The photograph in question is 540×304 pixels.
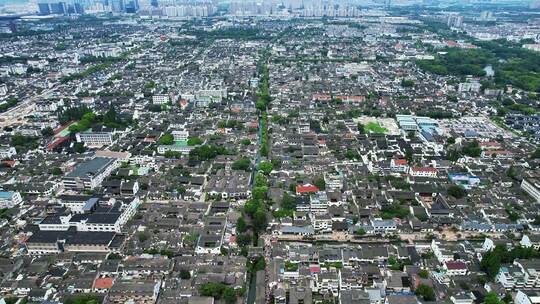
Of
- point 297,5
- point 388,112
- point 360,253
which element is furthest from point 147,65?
point 297,5

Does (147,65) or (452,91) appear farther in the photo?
(147,65)

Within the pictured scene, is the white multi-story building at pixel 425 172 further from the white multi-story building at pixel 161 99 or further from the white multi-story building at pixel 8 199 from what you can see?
the white multi-story building at pixel 161 99

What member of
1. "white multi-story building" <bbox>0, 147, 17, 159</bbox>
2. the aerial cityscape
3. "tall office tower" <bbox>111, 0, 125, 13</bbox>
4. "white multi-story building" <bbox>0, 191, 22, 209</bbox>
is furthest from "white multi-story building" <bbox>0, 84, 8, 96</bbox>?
"tall office tower" <bbox>111, 0, 125, 13</bbox>

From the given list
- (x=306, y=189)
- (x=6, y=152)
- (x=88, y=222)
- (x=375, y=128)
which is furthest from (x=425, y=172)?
(x=6, y=152)

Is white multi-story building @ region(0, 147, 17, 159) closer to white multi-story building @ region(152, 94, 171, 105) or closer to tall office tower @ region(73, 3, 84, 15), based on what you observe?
white multi-story building @ region(152, 94, 171, 105)

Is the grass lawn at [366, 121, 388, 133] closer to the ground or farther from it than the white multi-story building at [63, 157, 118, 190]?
closer to the ground

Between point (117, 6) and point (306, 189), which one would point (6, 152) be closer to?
point (306, 189)

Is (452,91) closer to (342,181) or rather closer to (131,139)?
(342,181)
